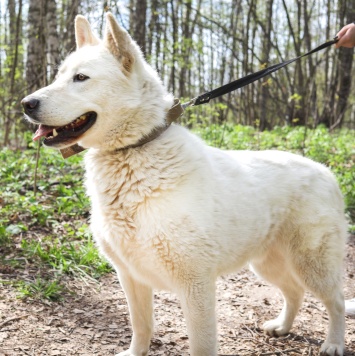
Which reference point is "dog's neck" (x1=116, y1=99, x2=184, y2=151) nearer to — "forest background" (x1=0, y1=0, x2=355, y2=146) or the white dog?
the white dog

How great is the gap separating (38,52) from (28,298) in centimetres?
706

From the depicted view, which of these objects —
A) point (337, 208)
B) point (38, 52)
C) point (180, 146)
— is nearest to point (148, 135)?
point (180, 146)

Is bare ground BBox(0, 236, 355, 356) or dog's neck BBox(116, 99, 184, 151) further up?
dog's neck BBox(116, 99, 184, 151)

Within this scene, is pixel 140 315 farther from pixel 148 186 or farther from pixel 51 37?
pixel 51 37

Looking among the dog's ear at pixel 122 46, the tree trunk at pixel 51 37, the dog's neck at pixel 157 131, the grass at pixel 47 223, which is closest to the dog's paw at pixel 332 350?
the dog's neck at pixel 157 131

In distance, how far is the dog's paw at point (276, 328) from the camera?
3.33 meters

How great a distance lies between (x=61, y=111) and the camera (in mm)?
2293

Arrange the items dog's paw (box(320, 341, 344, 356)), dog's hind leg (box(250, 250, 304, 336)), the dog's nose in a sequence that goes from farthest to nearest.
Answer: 1. dog's hind leg (box(250, 250, 304, 336))
2. dog's paw (box(320, 341, 344, 356))
3. the dog's nose

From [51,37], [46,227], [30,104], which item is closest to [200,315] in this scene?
[30,104]

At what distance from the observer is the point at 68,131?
2363mm

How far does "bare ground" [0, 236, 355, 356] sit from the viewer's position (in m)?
2.99

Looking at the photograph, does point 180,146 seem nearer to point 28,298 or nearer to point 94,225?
point 94,225

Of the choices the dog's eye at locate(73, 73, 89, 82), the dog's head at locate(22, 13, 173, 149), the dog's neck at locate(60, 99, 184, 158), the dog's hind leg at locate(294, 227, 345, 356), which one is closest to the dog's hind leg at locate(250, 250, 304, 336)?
the dog's hind leg at locate(294, 227, 345, 356)

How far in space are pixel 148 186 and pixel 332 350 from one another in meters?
1.71
